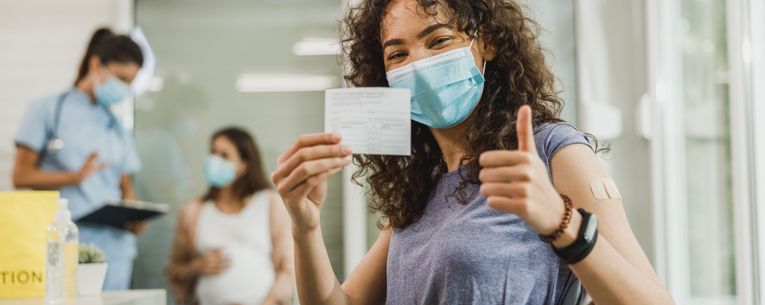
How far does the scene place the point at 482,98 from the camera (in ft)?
4.84

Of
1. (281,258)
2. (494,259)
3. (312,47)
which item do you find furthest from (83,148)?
(494,259)

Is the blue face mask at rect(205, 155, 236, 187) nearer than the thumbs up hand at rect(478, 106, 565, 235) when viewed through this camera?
No

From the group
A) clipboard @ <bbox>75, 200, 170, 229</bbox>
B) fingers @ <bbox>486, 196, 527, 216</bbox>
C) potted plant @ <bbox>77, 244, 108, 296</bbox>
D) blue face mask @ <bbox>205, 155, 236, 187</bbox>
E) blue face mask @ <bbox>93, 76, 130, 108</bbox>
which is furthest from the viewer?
blue face mask @ <bbox>205, 155, 236, 187</bbox>

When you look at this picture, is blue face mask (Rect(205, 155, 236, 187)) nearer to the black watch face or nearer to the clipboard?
the clipboard

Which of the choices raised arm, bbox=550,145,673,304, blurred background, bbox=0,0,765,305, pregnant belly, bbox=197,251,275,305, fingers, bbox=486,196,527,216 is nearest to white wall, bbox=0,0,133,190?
blurred background, bbox=0,0,765,305

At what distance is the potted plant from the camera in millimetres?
1758

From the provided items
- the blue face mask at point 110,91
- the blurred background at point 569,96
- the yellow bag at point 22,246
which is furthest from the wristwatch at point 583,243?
the blue face mask at point 110,91

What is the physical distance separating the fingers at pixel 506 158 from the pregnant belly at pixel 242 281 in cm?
250

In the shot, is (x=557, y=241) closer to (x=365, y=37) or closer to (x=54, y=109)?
(x=365, y=37)

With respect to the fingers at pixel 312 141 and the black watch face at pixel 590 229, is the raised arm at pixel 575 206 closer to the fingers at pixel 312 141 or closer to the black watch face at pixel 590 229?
the black watch face at pixel 590 229

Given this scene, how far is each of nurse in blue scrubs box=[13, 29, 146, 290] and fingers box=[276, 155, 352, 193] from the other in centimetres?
214

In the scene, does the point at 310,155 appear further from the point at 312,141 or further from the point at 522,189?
the point at 522,189

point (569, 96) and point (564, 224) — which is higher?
point (569, 96)

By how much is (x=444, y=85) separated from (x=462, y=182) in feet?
0.55
